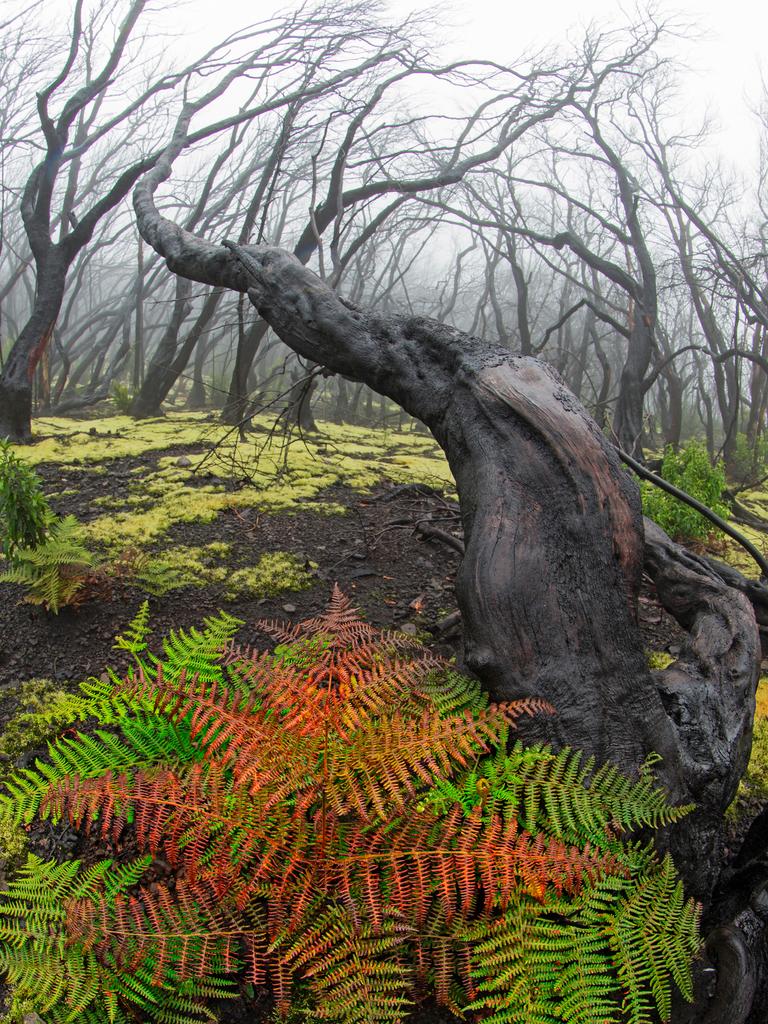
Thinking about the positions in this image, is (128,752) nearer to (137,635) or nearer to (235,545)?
(137,635)

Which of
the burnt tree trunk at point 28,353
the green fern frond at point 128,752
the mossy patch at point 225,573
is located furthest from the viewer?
the burnt tree trunk at point 28,353

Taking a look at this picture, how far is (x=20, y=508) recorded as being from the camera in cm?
311

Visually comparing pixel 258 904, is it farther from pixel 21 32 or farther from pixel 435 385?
pixel 21 32

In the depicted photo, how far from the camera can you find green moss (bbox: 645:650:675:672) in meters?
3.33

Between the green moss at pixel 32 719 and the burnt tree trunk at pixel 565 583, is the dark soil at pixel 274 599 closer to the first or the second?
the green moss at pixel 32 719

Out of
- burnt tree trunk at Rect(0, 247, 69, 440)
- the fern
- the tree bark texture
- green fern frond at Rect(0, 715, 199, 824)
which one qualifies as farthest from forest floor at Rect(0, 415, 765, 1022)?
the tree bark texture

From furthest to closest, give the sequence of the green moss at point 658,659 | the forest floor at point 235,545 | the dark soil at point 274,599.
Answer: the green moss at point 658,659 < the forest floor at point 235,545 < the dark soil at point 274,599

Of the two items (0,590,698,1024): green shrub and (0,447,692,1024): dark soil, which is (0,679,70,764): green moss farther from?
(0,590,698,1024): green shrub

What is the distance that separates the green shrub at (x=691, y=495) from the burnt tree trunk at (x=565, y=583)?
2383mm

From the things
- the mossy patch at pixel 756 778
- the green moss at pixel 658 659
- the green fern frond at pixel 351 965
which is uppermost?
the green moss at pixel 658 659

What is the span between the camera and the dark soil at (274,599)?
283cm

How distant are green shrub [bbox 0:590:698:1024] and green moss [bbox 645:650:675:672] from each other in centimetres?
155

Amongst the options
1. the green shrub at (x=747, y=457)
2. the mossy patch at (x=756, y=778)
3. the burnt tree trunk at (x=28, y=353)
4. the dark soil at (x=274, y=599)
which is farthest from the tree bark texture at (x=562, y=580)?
the green shrub at (x=747, y=457)

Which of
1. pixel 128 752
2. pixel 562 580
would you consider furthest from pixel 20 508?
pixel 562 580
